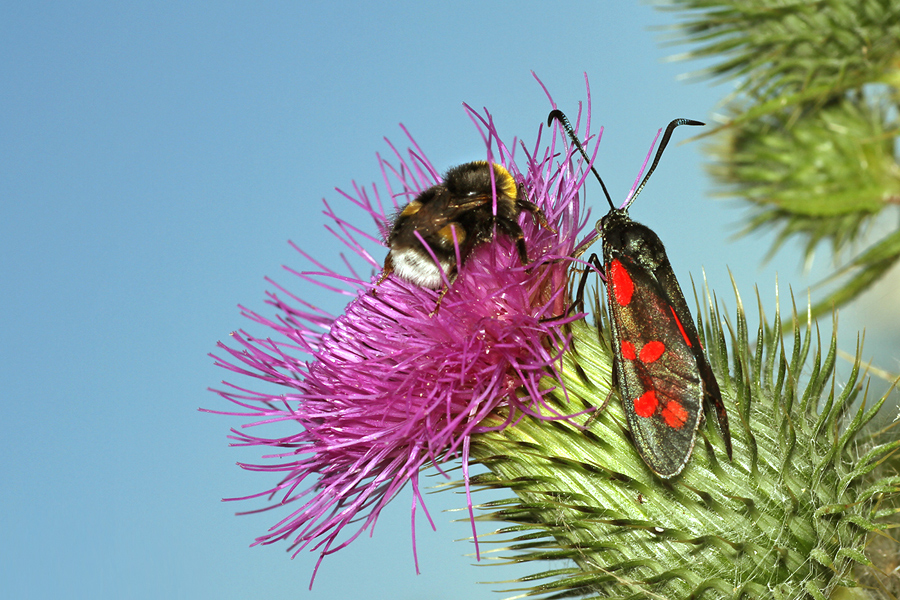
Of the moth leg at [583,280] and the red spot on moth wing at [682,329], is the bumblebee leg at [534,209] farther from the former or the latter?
the red spot on moth wing at [682,329]

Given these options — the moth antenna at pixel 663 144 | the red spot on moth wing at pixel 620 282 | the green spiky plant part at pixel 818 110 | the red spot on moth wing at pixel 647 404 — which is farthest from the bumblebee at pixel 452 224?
the green spiky plant part at pixel 818 110

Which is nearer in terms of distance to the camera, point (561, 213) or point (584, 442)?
point (584, 442)

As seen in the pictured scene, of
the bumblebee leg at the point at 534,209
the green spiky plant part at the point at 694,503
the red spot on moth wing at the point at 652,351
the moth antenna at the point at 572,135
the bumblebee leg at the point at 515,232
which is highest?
the moth antenna at the point at 572,135

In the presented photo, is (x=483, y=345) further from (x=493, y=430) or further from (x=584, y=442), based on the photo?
(x=584, y=442)

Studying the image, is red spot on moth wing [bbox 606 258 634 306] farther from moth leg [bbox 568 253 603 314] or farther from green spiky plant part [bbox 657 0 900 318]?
green spiky plant part [bbox 657 0 900 318]

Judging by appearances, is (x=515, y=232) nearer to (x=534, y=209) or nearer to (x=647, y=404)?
(x=534, y=209)

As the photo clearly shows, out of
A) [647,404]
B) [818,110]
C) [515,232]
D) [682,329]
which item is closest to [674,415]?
[647,404]

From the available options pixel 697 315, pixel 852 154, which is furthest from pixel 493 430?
pixel 852 154
